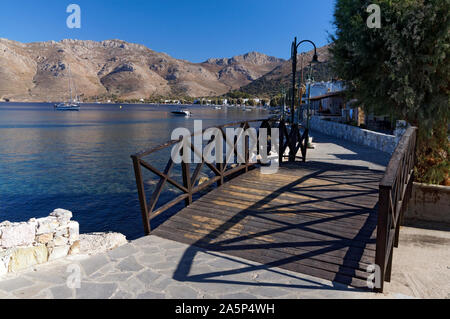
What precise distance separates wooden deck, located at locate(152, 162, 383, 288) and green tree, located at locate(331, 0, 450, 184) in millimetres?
2117

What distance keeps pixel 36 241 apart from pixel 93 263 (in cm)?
81

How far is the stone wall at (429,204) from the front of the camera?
25.6ft

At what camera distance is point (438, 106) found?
8.01 m

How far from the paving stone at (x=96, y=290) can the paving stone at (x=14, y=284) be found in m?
0.65

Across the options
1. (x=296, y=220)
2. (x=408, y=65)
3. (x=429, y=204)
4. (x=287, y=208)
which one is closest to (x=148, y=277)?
(x=296, y=220)

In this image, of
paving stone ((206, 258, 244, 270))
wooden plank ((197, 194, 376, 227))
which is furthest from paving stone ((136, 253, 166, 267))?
wooden plank ((197, 194, 376, 227))

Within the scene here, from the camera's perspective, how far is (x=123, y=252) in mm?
4605

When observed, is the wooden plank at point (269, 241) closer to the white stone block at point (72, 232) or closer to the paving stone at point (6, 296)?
the white stone block at point (72, 232)

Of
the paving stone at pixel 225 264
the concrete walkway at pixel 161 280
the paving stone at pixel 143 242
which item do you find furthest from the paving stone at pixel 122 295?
the paving stone at pixel 143 242

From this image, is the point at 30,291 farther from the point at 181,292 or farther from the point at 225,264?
the point at 225,264

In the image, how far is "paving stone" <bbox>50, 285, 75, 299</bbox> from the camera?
136 inches
